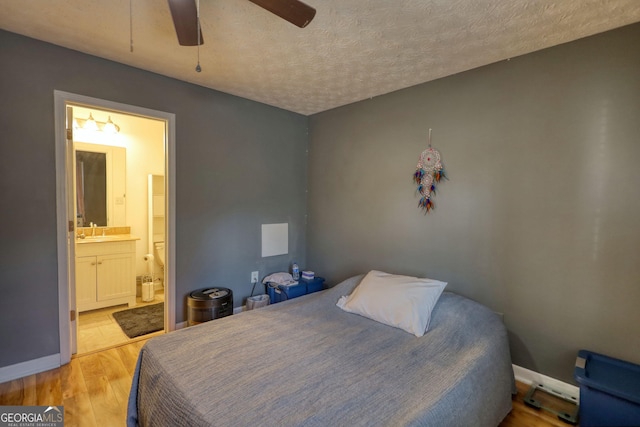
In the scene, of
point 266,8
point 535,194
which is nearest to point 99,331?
point 266,8

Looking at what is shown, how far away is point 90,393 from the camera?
1996 mm

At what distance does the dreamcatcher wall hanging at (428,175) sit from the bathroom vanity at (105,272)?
341 cm

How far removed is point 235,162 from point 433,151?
79.3 inches

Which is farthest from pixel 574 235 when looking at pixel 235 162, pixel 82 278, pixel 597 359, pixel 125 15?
pixel 82 278

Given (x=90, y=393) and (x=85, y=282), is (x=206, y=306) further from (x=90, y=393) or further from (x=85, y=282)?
(x=85, y=282)

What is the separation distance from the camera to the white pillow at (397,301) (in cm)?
199

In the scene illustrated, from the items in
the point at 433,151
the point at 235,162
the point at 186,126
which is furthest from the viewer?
the point at 235,162

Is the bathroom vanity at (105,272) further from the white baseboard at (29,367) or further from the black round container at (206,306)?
the black round container at (206,306)

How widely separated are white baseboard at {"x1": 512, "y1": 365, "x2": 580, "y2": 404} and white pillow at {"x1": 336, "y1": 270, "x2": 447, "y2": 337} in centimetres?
85

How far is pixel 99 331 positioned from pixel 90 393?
3.82 ft

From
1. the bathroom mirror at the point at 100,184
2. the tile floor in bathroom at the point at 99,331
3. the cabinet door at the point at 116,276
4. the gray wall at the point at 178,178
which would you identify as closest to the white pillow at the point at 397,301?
the gray wall at the point at 178,178

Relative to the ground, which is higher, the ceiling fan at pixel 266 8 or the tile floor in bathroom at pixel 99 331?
the ceiling fan at pixel 266 8

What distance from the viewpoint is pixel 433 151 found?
2605 millimetres

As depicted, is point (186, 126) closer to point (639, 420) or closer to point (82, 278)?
point (82, 278)
